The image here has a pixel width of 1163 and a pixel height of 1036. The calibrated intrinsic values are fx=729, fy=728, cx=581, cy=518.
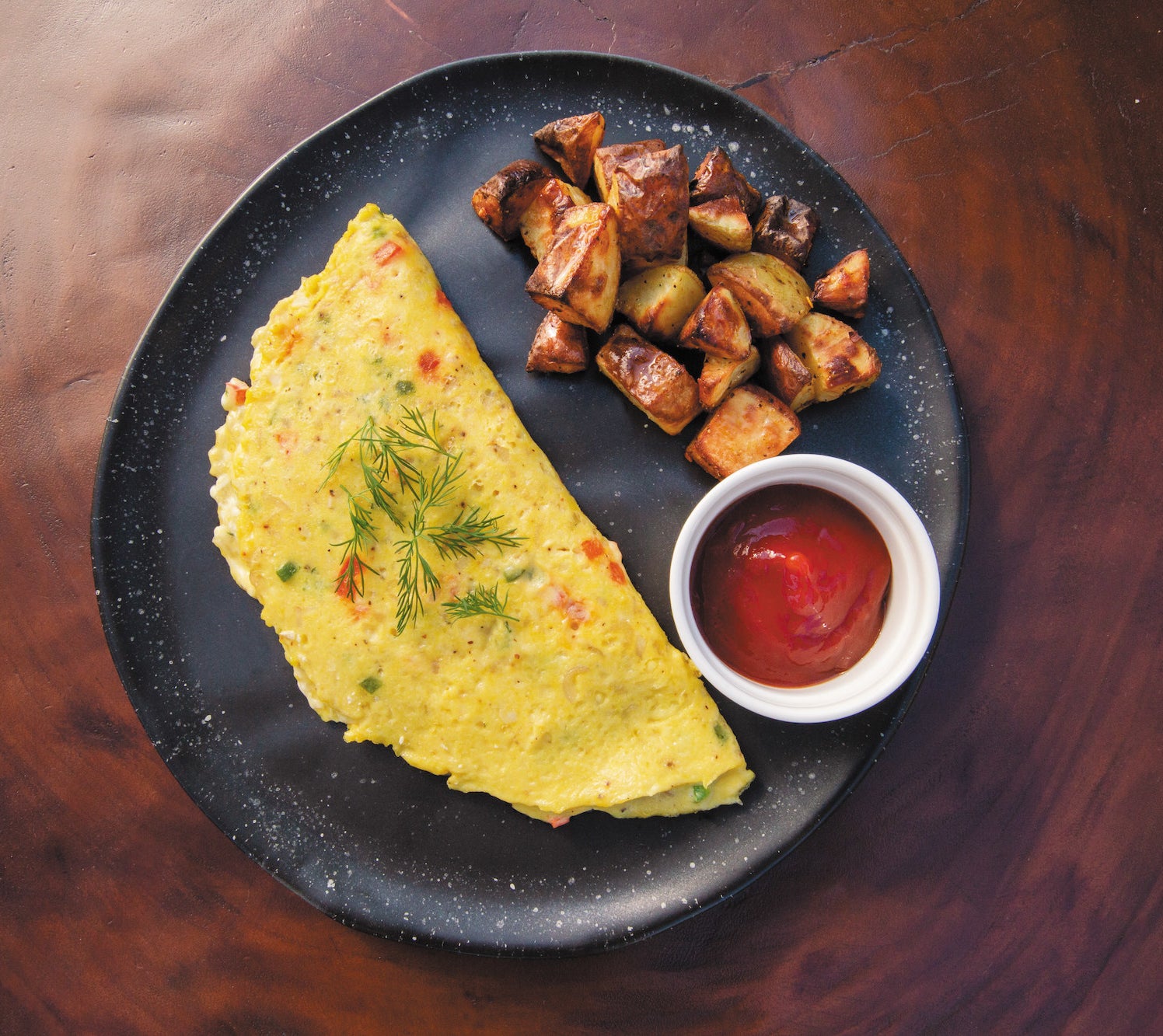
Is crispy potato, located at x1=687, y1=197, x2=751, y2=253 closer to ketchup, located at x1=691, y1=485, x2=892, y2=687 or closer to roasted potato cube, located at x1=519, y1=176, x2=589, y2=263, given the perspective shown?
roasted potato cube, located at x1=519, y1=176, x2=589, y2=263

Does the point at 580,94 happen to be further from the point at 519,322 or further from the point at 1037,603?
the point at 1037,603

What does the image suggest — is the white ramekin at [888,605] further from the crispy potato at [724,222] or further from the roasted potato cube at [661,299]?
the crispy potato at [724,222]

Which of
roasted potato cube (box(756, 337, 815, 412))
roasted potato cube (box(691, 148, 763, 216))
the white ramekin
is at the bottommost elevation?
the white ramekin

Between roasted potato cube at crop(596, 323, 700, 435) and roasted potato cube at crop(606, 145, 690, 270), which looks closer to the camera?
roasted potato cube at crop(606, 145, 690, 270)

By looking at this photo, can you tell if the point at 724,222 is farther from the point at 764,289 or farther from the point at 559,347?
the point at 559,347

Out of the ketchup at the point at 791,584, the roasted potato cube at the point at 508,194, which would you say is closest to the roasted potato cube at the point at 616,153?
the roasted potato cube at the point at 508,194

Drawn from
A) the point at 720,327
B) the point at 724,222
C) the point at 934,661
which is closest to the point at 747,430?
the point at 720,327

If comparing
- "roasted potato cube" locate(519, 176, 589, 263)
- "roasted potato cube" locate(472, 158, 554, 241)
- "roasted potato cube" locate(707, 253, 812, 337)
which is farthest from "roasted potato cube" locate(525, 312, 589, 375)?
"roasted potato cube" locate(707, 253, 812, 337)
